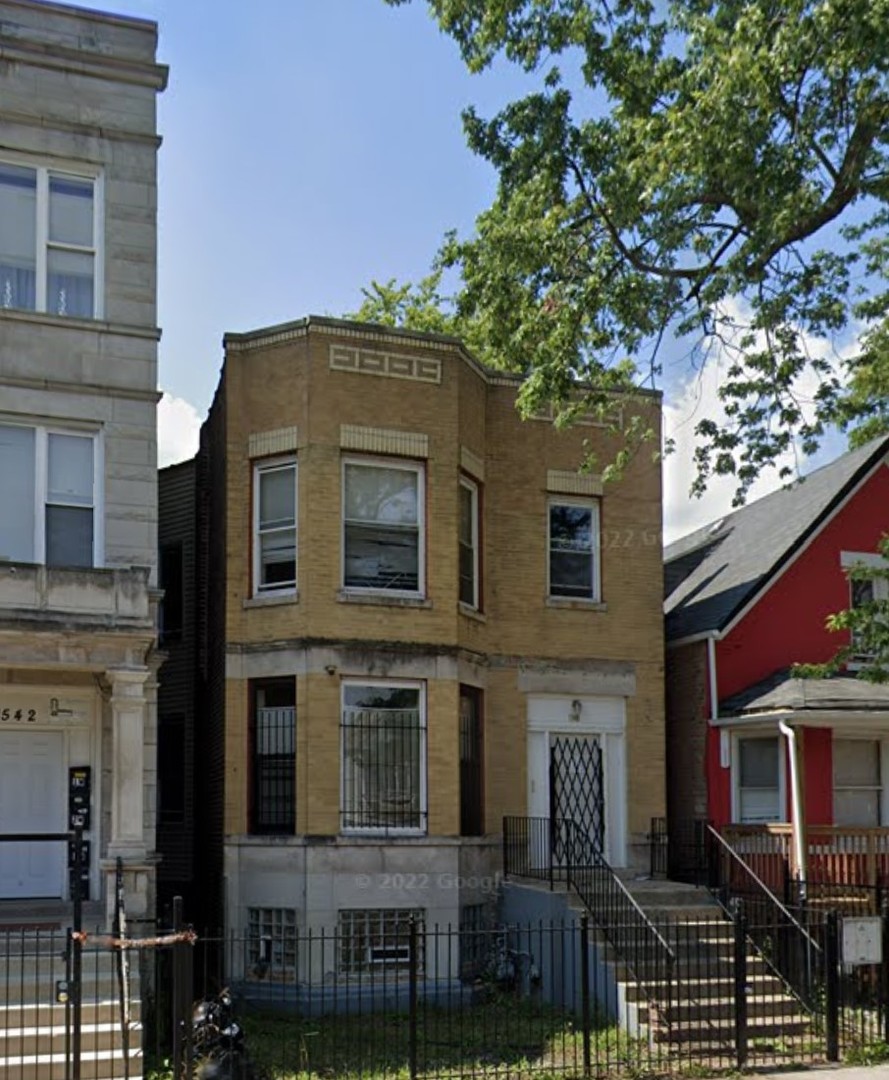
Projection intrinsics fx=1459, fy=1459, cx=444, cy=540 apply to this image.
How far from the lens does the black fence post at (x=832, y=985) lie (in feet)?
47.7

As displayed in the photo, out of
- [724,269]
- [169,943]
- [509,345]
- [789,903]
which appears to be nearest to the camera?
[169,943]

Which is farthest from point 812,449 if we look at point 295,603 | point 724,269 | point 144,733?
point 144,733

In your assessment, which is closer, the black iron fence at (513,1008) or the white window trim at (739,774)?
the black iron fence at (513,1008)

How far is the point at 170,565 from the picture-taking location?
23.1 m

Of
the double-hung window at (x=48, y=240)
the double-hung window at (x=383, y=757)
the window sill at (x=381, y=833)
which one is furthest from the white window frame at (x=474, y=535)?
the double-hung window at (x=48, y=240)

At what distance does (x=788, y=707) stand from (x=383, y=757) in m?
5.67

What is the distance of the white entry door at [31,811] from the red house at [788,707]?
8.72 metres

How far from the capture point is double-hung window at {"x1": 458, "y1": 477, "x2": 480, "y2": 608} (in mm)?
19734

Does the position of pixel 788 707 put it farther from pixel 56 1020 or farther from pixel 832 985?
pixel 56 1020

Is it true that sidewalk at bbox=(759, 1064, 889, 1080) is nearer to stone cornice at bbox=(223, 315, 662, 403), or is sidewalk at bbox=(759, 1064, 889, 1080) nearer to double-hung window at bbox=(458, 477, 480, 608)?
double-hung window at bbox=(458, 477, 480, 608)

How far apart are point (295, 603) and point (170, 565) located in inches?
210

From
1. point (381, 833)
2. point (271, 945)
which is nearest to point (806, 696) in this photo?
point (381, 833)

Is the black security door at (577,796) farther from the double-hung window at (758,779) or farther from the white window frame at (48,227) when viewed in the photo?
the white window frame at (48,227)

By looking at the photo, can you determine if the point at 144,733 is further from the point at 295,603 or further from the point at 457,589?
the point at 457,589
